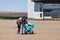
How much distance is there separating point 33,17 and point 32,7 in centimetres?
394

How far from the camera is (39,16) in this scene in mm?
70875

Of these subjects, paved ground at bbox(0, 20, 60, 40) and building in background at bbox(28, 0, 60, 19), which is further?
building in background at bbox(28, 0, 60, 19)

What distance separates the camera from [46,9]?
72438mm

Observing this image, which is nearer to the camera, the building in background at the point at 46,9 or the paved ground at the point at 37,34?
the paved ground at the point at 37,34

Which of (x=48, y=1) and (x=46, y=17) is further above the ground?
(x=48, y=1)

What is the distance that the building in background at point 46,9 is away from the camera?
70.2 meters

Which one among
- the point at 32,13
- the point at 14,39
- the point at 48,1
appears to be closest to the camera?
the point at 14,39

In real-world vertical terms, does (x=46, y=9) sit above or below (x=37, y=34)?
above

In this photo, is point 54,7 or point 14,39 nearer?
point 14,39

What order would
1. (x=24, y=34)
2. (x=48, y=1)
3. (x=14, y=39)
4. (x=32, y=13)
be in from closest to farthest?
(x=14, y=39), (x=24, y=34), (x=48, y=1), (x=32, y=13)

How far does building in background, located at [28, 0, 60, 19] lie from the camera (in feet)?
230

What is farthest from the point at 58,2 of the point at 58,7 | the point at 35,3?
the point at 35,3

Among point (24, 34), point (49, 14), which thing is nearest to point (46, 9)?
point (49, 14)

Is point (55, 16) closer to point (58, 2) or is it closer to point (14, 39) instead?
point (58, 2)
